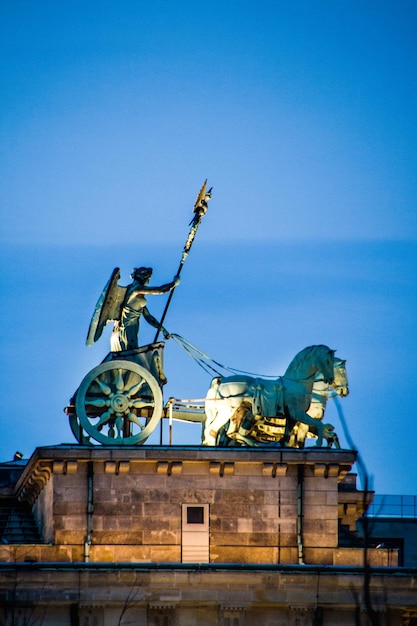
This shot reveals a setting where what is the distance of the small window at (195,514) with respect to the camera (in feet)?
205

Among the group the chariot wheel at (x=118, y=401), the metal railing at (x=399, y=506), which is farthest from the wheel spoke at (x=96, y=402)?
the metal railing at (x=399, y=506)

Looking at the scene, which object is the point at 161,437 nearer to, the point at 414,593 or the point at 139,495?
the point at 139,495

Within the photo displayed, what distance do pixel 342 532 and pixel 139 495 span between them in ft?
22.2

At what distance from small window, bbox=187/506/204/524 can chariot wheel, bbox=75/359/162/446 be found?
2398mm

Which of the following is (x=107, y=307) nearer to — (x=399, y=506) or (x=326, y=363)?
(x=326, y=363)

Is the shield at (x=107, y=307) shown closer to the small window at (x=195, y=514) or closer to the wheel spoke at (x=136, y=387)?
the wheel spoke at (x=136, y=387)

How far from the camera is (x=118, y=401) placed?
62000 millimetres

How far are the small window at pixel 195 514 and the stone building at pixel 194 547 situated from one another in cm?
3

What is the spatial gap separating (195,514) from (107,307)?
6582 millimetres

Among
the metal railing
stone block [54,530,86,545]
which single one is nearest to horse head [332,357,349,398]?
stone block [54,530,86,545]

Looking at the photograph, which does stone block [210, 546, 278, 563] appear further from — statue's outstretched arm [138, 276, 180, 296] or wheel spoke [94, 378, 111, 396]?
statue's outstretched arm [138, 276, 180, 296]

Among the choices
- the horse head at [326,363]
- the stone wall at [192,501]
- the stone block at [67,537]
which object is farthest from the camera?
the horse head at [326,363]

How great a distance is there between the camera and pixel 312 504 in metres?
62.6

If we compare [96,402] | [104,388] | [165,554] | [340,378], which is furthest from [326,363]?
[165,554]
